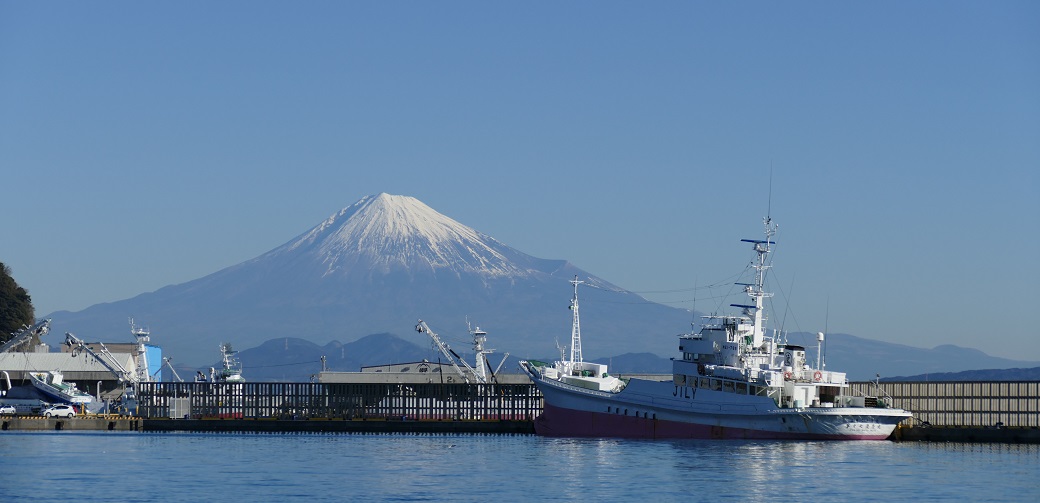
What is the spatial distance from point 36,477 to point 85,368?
78.8m

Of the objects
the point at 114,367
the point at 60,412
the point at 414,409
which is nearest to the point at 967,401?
the point at 414,409

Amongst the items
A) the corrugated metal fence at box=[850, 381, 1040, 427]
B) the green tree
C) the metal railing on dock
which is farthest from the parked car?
the corrugated metal fence at box=[850, 381, 1040, 427]

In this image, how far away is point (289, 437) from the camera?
89.5 m

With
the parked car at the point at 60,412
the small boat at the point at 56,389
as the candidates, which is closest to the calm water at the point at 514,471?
the parked car at the point at 60,412

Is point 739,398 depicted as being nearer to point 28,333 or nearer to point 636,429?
point 636,429

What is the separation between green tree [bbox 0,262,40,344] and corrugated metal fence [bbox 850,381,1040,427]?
86213 mm

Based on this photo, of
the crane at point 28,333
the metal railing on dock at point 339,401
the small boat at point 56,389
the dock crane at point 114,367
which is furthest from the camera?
the crane at point 28,333

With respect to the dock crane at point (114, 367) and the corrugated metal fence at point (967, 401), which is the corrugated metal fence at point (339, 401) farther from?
the corrugated metal fence at point (967, 401)

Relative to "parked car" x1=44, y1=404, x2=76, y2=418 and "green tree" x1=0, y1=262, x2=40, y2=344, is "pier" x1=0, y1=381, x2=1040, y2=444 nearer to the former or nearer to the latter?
"parked car" x1=44, y1=404, x2=76, y2=418

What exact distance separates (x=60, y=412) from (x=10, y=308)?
38.7 meters

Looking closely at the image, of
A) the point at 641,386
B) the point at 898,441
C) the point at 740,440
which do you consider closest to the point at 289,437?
the point at 641,386

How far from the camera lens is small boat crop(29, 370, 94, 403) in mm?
115750

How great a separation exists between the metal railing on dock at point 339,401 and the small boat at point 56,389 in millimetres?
8078

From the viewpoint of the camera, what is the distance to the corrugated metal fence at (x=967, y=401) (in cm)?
8206
